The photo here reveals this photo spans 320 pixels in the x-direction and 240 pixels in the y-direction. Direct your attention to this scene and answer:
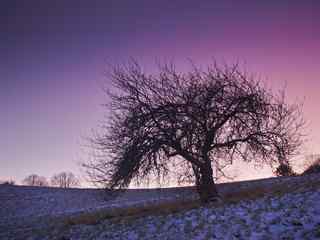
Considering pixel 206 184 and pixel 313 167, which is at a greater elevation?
pixel 313 167

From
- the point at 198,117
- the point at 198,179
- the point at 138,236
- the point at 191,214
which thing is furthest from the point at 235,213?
the point at 198,117

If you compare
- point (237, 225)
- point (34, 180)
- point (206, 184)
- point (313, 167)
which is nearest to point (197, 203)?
point (206, 184)

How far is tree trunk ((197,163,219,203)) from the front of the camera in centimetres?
1384

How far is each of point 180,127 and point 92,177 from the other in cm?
453

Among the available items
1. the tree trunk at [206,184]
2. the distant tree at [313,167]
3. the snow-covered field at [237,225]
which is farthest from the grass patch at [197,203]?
the distant tree at [313,167]

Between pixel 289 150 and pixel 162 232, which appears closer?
pixel 162 232

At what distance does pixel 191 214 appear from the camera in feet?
35.7

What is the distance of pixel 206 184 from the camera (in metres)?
14.0

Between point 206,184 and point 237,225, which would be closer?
point 237,225

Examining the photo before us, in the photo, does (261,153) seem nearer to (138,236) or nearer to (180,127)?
(180,127)

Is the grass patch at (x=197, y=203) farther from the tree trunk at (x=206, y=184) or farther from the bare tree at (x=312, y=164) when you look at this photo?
the bare tree at (x=312, y=164)

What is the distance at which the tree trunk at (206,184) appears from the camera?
13.8m

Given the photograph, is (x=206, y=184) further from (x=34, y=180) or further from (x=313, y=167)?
(x=34, y=180)

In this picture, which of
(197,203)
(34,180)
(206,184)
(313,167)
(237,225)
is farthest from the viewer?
(34,180)
